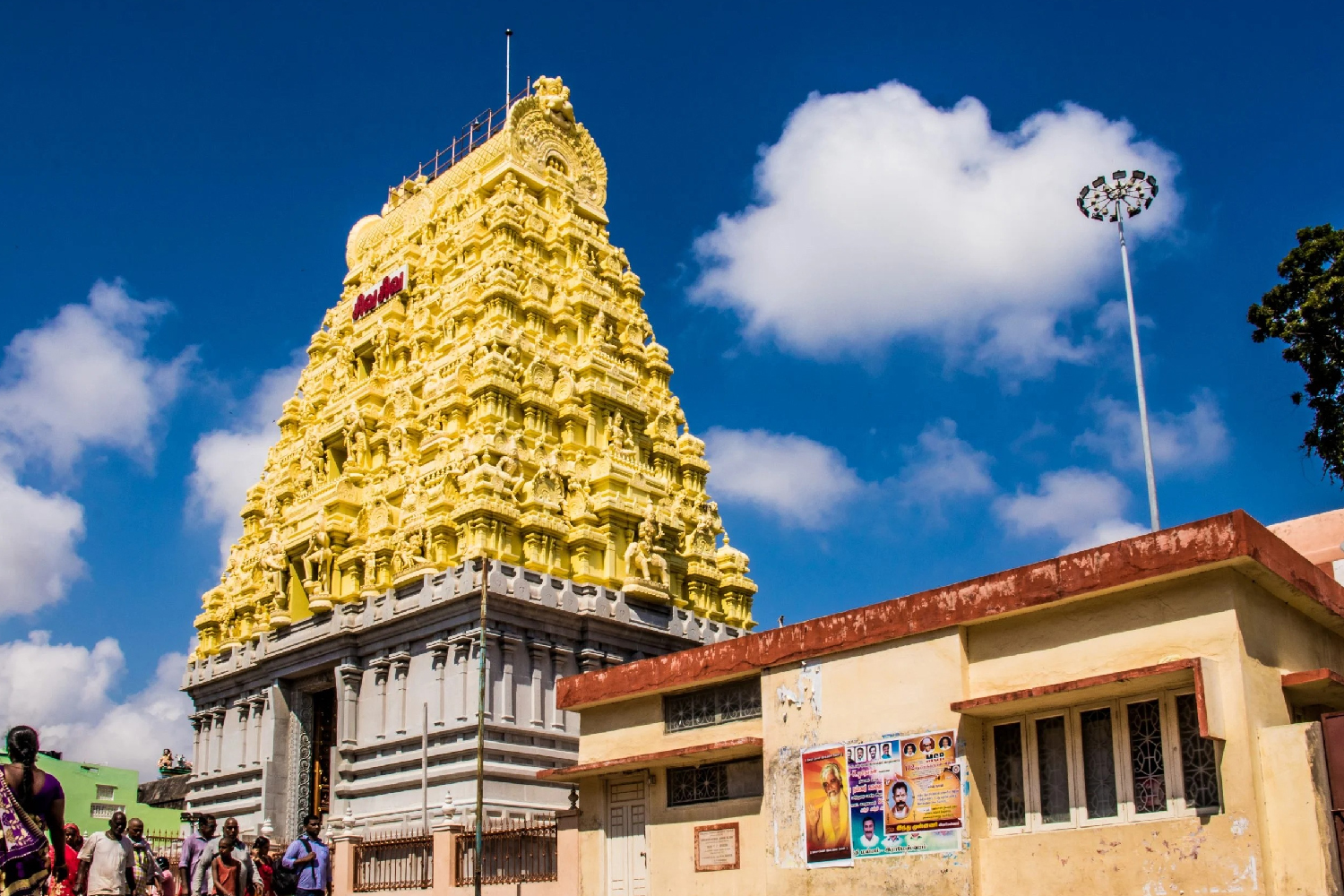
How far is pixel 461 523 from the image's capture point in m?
35.7

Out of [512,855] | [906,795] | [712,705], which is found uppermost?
[712,705]

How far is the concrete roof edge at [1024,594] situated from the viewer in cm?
1539

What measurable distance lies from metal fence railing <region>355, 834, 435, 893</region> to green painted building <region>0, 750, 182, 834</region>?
3070cm

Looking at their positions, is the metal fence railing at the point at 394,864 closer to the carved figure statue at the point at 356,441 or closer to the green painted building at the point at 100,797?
the carved figure statue at the point at 356,441

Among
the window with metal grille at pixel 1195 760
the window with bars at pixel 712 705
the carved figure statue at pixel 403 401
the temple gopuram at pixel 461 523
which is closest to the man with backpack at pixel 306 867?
the window with bars at pixel 712 705

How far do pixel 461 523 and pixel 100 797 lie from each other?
3496cm

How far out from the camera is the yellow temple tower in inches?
1469

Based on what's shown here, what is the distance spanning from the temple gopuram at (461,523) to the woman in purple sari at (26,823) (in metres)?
22.2

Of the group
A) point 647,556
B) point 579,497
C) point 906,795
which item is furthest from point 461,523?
point 906,795

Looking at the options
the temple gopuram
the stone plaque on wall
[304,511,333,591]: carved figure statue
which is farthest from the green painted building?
the stone plaque on wall

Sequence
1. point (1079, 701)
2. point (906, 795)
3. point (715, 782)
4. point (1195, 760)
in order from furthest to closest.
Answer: point (715, 782)
point (906, 795)
point (1079, 701)
point (1195, 760)

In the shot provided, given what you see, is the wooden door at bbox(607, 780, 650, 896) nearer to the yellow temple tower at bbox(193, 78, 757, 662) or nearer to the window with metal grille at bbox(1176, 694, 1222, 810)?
the window with metal grille at bbox(1176, 694, 1222, 810)

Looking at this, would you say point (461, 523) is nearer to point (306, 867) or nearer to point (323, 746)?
point (323, 746)

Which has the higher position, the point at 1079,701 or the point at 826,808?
the point at 1079,701
